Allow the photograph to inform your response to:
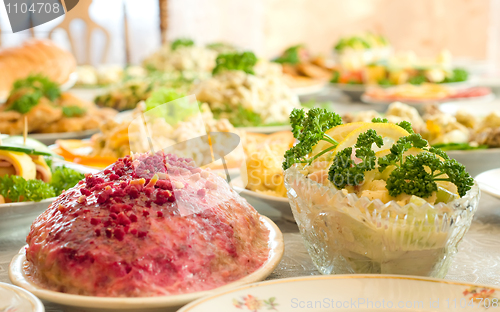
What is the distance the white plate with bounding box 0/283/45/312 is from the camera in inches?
32.4

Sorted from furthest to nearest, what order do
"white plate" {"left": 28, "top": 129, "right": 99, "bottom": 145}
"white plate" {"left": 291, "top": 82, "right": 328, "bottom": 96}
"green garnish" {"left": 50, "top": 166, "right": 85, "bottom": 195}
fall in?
"white plate" {"left": 291, "top": 82, "right": 328, "bottom": 96} < "white plate" {"left": 28, "top": 129, "right": 99, "bottom": 145} < "green garnish" {"left": 50, "top": 166, "right": 85, "bottom": 195}

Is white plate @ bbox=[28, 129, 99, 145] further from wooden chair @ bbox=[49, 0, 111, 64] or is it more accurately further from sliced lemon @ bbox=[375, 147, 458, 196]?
wooden chair @ bbox=[49, 0, 111, 64]

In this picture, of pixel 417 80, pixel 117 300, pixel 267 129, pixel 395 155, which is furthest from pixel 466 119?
pixel 117 300

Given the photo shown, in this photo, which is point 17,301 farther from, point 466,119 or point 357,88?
point 357,88

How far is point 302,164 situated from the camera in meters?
1.13

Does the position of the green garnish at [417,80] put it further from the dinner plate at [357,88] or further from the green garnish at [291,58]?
the green garnish at [291,58]

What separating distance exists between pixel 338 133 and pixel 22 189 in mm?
915

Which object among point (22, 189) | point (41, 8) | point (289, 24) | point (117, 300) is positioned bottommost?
point (289, 24)

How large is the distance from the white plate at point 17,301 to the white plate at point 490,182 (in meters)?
1.22

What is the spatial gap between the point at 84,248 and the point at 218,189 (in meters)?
0.34

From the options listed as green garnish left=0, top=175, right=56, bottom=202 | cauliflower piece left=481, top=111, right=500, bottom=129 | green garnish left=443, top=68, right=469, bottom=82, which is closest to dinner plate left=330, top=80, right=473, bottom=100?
green garnish left=443, top=68, right=469, bottom=82

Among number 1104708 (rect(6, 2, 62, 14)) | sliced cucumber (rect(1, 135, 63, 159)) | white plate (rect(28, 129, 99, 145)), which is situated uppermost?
number 1104708 (rect(6, 2, 62, 14))

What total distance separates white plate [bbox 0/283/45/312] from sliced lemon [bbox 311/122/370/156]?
2.14ft

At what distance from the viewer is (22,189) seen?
1.40m
